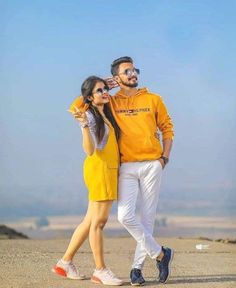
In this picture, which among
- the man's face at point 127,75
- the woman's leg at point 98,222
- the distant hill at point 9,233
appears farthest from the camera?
the distant hill at point 9,233

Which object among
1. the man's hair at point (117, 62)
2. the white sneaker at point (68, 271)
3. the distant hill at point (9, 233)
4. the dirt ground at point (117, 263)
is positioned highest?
the man's hair at point (117, 62)

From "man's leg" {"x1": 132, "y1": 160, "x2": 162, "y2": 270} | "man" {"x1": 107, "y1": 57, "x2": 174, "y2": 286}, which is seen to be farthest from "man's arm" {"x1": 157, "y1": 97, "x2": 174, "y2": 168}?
"man's leg" {"x1": 132, "y1": 160, "x2": 162, "y2": 270}

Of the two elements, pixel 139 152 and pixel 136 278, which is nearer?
pixel 139 152

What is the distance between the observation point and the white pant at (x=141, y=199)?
5.40 meters

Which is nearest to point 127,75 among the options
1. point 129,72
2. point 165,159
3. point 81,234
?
point 129,72

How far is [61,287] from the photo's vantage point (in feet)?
17.7

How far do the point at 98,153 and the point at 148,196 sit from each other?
22.5 inches

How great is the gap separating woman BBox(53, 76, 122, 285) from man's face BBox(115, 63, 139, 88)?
0.19m

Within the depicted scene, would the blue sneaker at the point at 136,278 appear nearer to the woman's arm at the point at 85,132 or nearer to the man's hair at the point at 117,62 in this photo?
the woman's arm at the point at 85,132

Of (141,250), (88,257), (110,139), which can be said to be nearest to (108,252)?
(88,257)

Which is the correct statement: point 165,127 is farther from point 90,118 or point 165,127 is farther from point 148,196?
point 90,118

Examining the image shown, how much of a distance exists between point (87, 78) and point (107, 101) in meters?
0.26

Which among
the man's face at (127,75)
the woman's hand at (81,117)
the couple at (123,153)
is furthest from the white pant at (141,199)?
the man's face at (127,75)

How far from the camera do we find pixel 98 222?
18.0 ft
